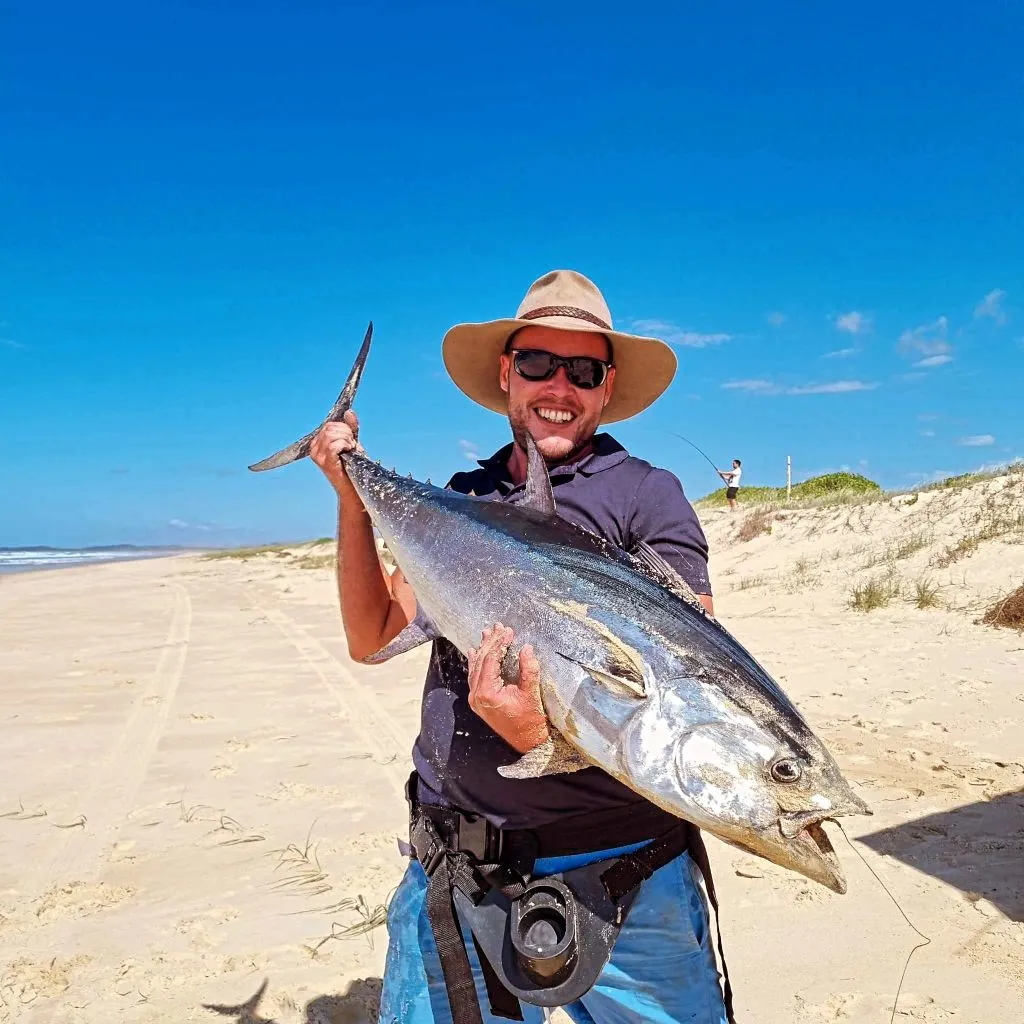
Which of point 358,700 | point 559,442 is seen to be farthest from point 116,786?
point 559,442

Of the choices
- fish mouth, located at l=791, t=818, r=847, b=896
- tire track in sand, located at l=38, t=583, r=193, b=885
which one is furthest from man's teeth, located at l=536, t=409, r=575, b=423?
tire track in sand, located at l=38, t=583, r=193, b=885

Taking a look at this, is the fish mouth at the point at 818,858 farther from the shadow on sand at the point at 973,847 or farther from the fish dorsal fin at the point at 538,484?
the shadow on sand at the point at 973,847

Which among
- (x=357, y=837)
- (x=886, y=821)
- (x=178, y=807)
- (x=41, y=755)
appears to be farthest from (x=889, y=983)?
(x=41, y=755)

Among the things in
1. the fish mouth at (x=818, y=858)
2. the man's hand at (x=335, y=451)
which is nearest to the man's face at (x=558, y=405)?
the man's hand at (x=335, y=451)

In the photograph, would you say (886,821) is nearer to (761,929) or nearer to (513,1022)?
(761,929)

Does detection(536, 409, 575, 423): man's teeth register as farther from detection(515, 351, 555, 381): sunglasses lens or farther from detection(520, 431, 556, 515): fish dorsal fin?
detection(520, 431, 556, 515): fish dorsal fin

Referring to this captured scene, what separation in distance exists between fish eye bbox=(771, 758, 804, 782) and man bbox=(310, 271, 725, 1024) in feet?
1.61

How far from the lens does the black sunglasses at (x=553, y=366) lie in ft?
7.96

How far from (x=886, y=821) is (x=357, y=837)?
9.32 ft

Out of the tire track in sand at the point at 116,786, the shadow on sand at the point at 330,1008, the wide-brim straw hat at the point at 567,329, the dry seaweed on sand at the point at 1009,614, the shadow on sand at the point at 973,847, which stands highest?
the wide-brim straw hat at the point at 567,329

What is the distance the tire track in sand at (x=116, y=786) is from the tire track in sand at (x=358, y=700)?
1550mm

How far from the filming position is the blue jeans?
6.40 feet

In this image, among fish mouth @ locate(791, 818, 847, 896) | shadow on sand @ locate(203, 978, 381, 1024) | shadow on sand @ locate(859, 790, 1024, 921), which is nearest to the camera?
fish mouth @ locate(791, 818, 847, 896)

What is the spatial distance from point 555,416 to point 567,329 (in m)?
0.27
